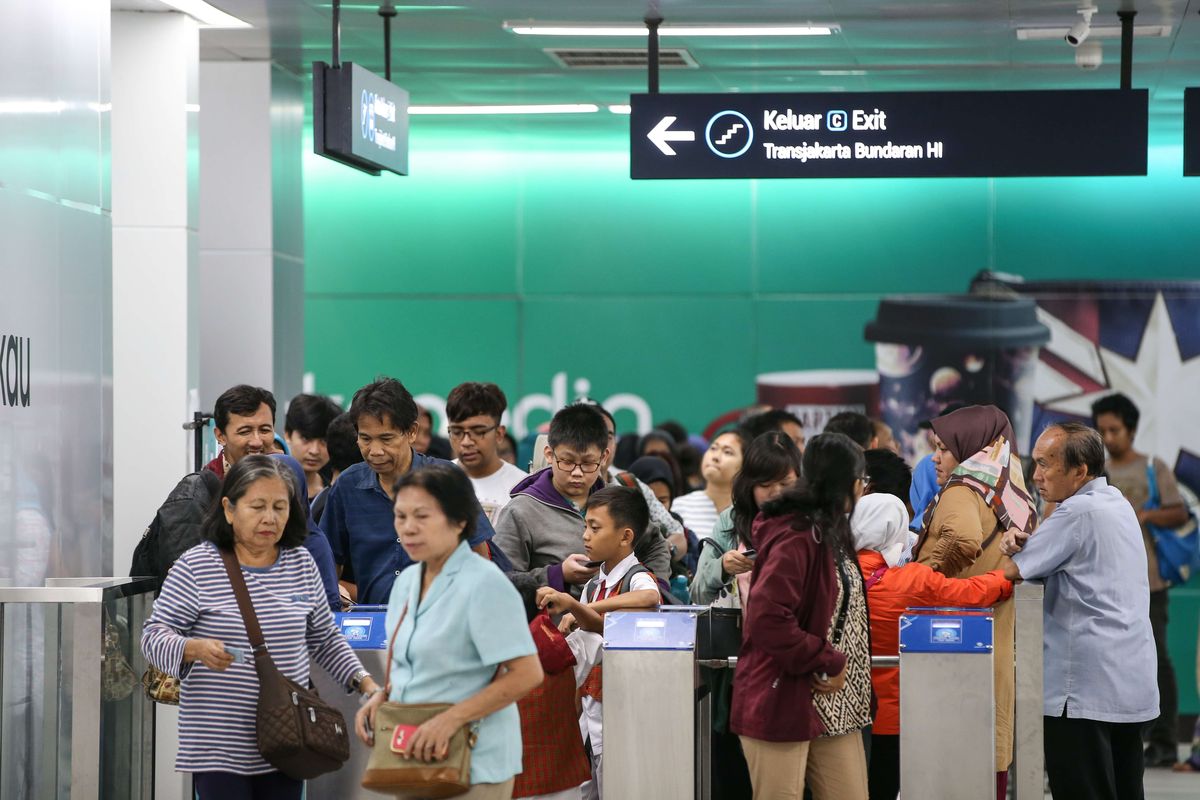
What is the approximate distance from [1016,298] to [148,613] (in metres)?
7.82

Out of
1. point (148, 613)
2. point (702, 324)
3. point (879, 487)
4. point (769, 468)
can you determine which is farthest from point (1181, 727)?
point (148, 613)

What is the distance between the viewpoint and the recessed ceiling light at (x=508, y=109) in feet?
37.6

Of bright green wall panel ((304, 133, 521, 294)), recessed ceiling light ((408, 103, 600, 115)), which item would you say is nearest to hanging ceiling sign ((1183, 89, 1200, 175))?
recessed ceiling light ((408, 103, 600, 115))

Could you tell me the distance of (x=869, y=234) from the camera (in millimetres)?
12852

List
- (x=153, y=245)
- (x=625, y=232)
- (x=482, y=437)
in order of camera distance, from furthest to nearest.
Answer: (x=625, y=232) < (x=153, y=245) < (x=482, y=437)

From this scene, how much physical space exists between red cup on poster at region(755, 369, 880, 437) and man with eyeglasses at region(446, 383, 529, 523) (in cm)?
561

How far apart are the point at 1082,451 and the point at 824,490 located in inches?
65.5

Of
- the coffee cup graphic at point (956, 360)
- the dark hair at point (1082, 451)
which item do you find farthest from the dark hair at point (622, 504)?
the coffee cup graphic at point (956, 360)

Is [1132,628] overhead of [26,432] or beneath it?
beneath

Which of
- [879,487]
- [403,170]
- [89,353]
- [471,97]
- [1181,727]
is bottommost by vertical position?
[1181,727]

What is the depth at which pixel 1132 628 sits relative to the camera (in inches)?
253

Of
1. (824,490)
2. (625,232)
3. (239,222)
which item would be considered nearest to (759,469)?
(824,490)

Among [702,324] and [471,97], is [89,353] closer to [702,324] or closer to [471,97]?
[471,97]

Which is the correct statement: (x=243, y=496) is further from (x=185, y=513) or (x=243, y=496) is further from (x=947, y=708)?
(x=947, y=708)
